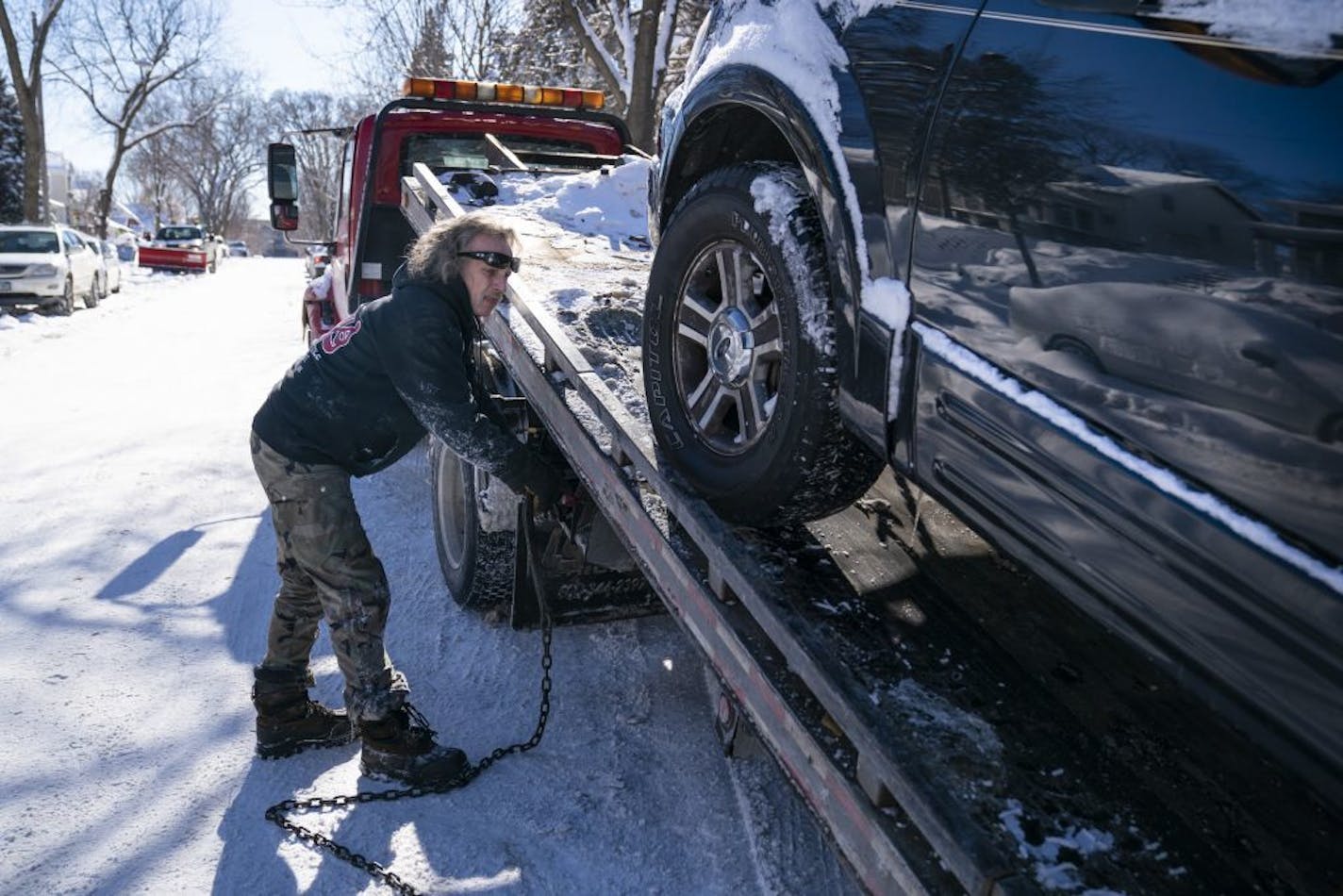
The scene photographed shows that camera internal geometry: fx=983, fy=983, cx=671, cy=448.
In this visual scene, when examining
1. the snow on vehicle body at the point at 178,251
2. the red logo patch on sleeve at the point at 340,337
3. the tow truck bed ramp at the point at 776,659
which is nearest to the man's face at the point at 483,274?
the tow truck bed ramp at the point at 776,659

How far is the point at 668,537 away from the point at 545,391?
40.9 inches

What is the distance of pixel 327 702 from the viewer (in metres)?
3.71

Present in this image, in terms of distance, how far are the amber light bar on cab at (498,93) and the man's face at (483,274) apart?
3.28m

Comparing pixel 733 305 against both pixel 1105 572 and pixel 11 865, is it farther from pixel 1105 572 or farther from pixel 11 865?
pixel 11 865

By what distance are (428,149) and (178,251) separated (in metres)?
29.9

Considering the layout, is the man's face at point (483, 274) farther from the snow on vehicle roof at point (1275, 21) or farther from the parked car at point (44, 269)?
the parked car at point (44, 269)

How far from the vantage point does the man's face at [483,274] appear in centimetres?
318

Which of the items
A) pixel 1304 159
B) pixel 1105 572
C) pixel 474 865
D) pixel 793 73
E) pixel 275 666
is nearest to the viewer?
pixel 1304 159

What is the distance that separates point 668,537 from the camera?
2637mm

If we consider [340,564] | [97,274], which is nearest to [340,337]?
[340,564]

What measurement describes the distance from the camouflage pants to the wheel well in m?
1.47

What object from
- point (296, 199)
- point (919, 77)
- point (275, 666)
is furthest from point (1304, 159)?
point (296, 199)

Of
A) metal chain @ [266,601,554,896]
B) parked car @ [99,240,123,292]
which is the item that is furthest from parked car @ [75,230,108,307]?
metal chain @ [266,601,554,896]

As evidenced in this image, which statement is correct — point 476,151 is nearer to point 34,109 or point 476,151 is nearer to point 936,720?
point 936,720
